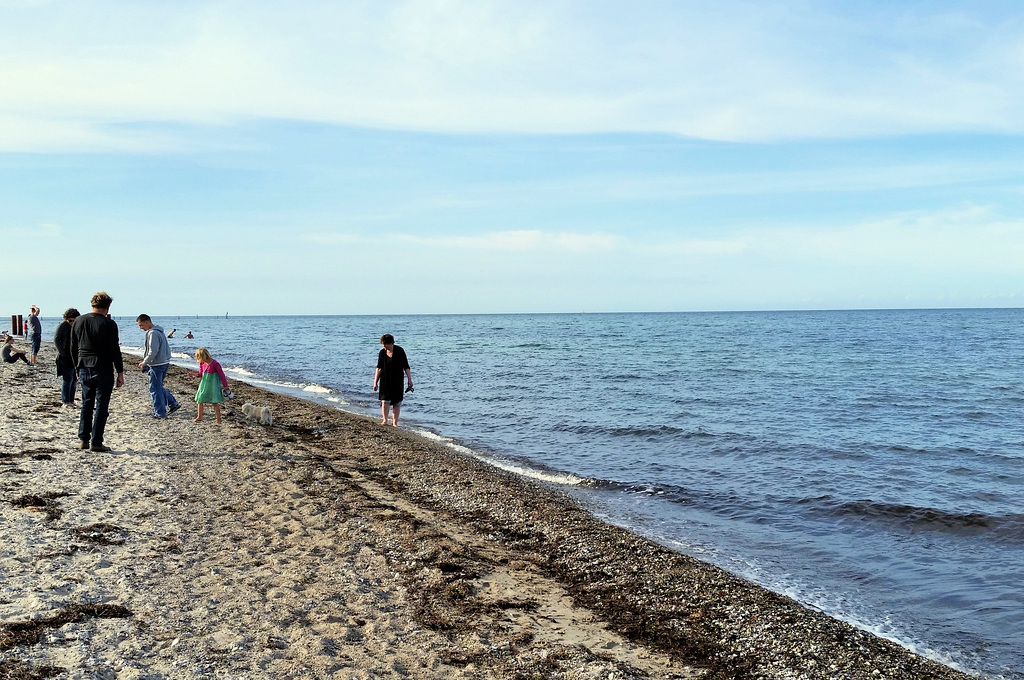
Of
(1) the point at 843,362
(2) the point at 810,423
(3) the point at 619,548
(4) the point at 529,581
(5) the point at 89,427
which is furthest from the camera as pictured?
(1) the point at 843,362

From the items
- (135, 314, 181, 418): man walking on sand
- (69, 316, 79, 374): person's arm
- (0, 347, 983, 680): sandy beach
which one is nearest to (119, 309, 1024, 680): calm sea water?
(0, 347, 983, 680): sandy beach

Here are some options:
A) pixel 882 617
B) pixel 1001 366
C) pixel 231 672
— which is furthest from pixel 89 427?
pixel 1001 366

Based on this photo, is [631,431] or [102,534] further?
[631,431]

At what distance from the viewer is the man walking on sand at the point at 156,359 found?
42.6ft

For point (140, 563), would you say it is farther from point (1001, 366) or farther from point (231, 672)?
point (1001, 366)

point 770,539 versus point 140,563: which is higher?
point 140,563

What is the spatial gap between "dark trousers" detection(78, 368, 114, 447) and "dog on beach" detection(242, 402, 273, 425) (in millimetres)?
4045

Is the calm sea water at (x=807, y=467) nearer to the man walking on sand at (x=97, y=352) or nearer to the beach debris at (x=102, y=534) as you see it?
the beach debris at (x=102, y=534)

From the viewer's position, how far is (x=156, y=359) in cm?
1307

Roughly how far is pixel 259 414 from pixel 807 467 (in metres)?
11.8

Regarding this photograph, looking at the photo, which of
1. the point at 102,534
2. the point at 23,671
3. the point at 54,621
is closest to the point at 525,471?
the point at 102,534

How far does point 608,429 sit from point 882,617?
10.9 m

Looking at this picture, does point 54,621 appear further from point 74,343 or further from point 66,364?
point 66,364

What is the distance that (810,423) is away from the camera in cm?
1895
